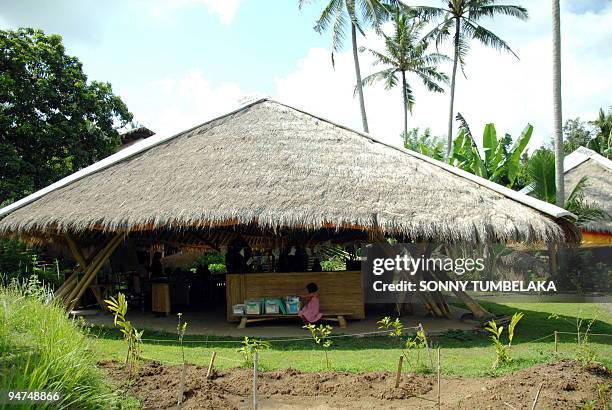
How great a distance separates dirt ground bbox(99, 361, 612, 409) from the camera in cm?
466

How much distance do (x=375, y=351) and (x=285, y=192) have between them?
10.5 feet

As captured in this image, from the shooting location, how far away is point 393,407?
484 cm

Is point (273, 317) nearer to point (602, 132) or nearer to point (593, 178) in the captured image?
point (593, 178)

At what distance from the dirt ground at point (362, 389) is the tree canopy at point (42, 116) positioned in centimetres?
1436

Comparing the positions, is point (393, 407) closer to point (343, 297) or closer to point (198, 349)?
point (198, 349)

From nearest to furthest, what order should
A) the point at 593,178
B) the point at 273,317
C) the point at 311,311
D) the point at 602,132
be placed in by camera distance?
the point at 311,311, the point at 273,317, the point at 593,178, the point at 602,132

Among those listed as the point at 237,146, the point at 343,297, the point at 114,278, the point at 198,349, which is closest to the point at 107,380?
the point at 198,349


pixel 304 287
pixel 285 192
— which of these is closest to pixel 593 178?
pixel 304 287

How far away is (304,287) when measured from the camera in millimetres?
10312

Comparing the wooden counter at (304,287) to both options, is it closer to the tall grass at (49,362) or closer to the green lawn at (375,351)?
the green lawn at (375,351)

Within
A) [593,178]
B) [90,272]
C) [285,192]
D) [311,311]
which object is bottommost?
[311,311]

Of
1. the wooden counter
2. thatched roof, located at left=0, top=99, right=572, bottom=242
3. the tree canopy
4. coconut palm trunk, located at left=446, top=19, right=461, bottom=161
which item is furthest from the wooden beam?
coconut palm trunk, located at left=446, top=19, right=461, bottom=161

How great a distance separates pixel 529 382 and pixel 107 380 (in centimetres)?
387

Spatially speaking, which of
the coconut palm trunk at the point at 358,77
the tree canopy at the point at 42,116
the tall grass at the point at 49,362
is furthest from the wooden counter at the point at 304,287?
the coconut palm trunk at the point at 358,77
